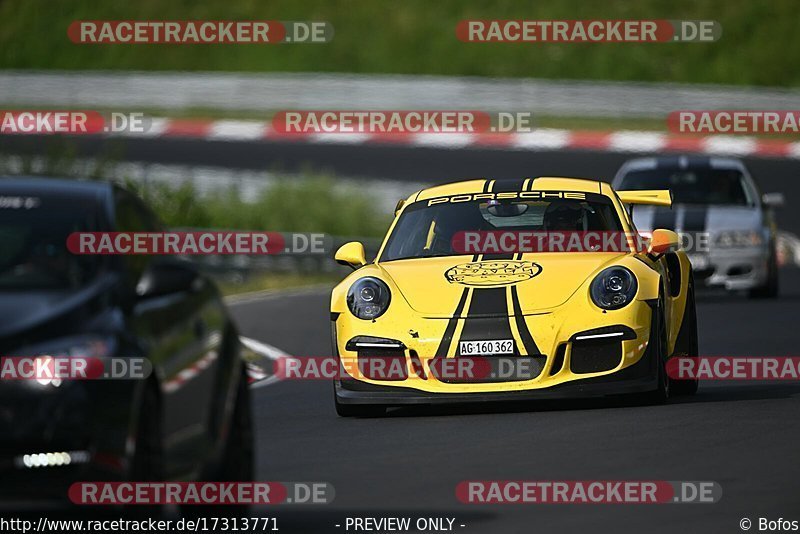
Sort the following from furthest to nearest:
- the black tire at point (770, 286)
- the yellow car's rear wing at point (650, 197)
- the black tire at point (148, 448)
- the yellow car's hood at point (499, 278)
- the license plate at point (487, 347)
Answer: the black tire at point (770, 286), the yellow car's rear wing at point (650, 197), the yellow car's hood at point (499, 278), the license plate at point (487, 347), the black tire at point (148, 448)

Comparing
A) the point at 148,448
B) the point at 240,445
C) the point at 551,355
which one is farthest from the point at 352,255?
the point at 148,448

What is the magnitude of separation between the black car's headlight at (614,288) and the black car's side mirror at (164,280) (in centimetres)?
414

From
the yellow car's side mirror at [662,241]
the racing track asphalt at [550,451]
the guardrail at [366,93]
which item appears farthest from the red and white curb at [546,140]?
the yellow car's side mirror at [662,241]

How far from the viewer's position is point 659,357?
37.0ft

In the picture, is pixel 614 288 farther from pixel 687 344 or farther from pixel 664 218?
pixel 664 218

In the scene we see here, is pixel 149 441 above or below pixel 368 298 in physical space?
below

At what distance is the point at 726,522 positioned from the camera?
7.65 meters

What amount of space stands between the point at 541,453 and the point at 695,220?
9.81m

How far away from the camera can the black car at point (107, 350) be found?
20.9ft

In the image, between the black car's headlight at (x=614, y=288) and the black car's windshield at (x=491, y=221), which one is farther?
the black car's windshield at (x=491, y=221)

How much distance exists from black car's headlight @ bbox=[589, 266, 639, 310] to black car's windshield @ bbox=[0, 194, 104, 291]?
167 inches

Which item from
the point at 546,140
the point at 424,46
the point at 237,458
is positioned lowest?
the point at 237,458

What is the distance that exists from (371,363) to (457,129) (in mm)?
22448

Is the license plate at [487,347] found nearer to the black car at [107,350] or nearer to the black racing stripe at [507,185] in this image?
the black racing stripe at [507,185]
